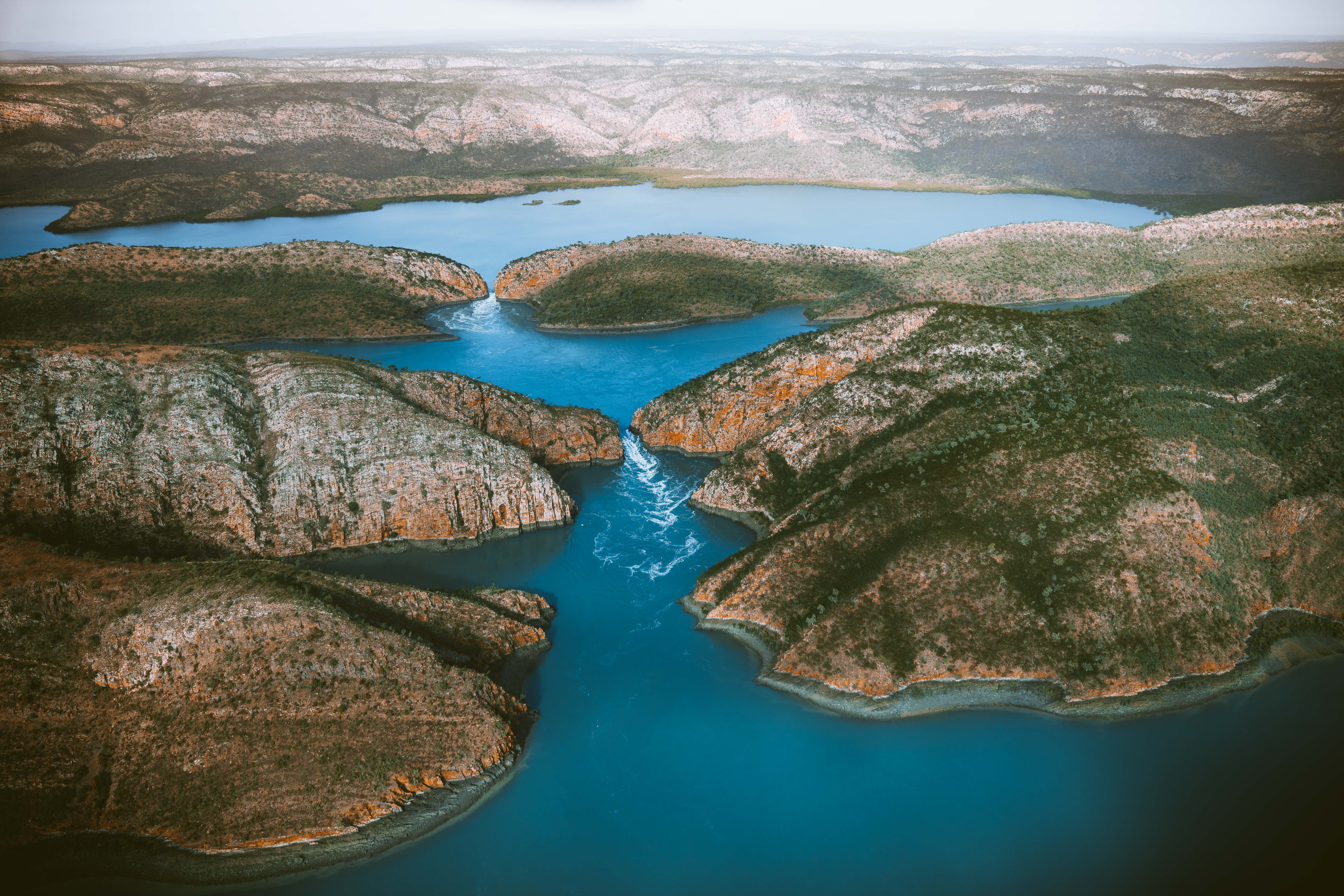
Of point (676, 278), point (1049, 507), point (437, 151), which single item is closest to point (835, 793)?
point (1049, 507)

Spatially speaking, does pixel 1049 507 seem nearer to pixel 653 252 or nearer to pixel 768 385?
pixel 768 385

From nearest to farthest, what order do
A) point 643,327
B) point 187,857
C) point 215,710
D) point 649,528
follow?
point 187,857 < point 215,710 < point 649,528 < point 643,327

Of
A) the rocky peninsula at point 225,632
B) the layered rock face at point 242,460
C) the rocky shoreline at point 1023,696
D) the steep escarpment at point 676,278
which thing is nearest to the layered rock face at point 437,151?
the steep escarpment at point 676,278

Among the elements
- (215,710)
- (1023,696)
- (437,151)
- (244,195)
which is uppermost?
(437,151)

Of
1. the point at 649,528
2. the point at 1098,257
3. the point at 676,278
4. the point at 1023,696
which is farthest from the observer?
the point at 1098,257

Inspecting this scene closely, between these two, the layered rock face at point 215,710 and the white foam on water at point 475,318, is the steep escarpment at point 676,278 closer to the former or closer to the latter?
the white foam on water at point 475,318

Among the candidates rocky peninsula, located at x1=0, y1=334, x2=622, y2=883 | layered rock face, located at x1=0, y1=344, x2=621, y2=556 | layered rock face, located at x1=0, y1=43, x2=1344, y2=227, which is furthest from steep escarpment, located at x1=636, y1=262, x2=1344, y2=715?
layered rock face, located at x1=0, y1=43, x2=1344, y2=227
